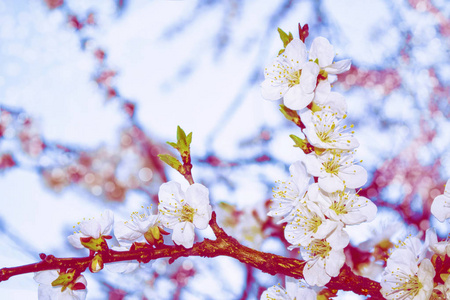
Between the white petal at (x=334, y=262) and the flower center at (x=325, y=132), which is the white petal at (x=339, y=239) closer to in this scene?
the white petal at (x=334, y=262)

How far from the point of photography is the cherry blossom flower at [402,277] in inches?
32.8

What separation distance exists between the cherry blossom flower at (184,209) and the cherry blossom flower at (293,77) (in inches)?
12.2

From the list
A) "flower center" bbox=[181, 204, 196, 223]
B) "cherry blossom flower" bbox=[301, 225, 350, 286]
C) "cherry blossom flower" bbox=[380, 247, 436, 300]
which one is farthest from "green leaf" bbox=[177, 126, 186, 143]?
"cherry blossom flower" bbox=[380, 247, 436, 300]

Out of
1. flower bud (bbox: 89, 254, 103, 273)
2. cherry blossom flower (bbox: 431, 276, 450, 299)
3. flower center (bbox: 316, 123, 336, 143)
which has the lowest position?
cherry blossom flower (bbox: 431, 276, 450, 299)

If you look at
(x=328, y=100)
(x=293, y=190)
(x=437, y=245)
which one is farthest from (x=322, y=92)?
(x=437, y=245)

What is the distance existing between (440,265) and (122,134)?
2263 millimetres

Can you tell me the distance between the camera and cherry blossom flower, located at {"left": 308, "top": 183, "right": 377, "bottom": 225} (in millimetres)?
801

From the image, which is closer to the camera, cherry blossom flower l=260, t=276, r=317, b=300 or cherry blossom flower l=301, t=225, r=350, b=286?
cherry blossom flower l=301, t=225, r=350, b=286

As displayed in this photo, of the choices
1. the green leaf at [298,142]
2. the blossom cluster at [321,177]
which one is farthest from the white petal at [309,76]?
the green leaf at [298,142]

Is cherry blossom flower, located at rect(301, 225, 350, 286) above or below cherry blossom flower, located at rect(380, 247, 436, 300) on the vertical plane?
above

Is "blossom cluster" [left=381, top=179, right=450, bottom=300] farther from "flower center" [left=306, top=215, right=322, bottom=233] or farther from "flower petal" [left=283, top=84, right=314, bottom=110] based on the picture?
"flower petal" [left=283, top=84, right=314, bottom=110]

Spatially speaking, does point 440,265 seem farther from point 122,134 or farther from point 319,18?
point 122,134

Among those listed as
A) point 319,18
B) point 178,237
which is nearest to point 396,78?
point 319,18

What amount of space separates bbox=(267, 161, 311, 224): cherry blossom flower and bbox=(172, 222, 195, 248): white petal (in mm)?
196
